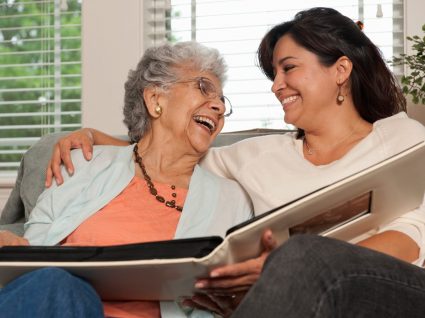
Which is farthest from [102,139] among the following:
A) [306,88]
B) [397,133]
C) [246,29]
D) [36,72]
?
[36,72]

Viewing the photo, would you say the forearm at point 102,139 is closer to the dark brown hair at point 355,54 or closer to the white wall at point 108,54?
the dark brown hair at point 355,54

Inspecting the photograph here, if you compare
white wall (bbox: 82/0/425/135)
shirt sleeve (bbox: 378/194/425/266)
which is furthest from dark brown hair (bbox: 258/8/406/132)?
white wall (bbox: 82/0/425/135)

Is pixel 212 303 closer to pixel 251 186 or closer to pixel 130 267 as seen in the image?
pixel 130 267

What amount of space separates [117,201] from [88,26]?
164 cm

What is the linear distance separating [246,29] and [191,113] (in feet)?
4.36

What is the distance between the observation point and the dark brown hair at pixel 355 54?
6.27 ft

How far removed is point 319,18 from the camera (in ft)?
6.38

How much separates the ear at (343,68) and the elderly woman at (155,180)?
0.34 metres

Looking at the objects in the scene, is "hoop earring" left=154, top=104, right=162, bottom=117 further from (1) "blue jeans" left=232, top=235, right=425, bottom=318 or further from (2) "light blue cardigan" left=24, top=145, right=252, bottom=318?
(1) "blue jeans" left=232, top=235, right=425, bottom=318

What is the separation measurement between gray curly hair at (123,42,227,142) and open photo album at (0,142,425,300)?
71 centimetres

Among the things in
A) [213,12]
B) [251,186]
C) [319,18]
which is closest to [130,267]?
[251,186]

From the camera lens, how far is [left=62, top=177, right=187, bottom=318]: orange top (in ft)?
5.68

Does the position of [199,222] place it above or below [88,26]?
below

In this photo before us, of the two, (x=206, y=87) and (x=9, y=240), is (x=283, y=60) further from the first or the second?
(x=9, y=240)
